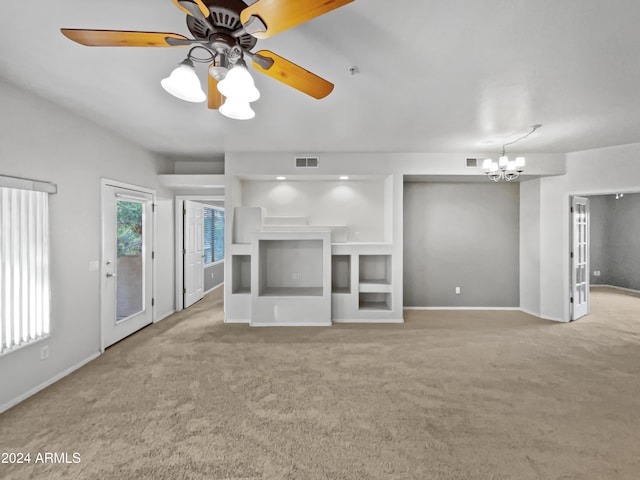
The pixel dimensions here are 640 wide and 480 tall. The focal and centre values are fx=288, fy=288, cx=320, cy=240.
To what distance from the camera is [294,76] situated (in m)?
1.58

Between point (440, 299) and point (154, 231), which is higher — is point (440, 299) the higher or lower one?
the lower one

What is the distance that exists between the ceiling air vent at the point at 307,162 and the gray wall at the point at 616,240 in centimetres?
754

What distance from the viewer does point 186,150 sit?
14.8 feet

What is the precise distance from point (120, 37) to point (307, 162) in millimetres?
3387

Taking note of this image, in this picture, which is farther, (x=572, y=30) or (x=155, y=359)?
(x=155, y=359)

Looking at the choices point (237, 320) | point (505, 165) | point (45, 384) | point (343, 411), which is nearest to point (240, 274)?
point (237, 320)

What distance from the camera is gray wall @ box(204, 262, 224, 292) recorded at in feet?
21.6

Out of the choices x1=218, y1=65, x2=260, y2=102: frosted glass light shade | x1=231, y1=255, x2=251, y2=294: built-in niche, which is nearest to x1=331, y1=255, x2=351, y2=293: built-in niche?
x1=231, y1=255, x2=251, y2=294: built-in niche

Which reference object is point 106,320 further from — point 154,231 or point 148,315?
point 154,231

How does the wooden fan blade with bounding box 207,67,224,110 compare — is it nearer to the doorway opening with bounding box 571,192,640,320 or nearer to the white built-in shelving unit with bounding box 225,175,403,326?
the white built-in shelving unit with bounding box 225,175,403,326

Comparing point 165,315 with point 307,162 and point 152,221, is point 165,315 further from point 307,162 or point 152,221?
point 307,162

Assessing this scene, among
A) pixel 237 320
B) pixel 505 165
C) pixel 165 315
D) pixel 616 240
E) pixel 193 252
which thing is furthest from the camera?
pixel 616 240

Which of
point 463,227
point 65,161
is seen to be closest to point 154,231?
point 65,161

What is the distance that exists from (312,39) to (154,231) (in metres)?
3.88
